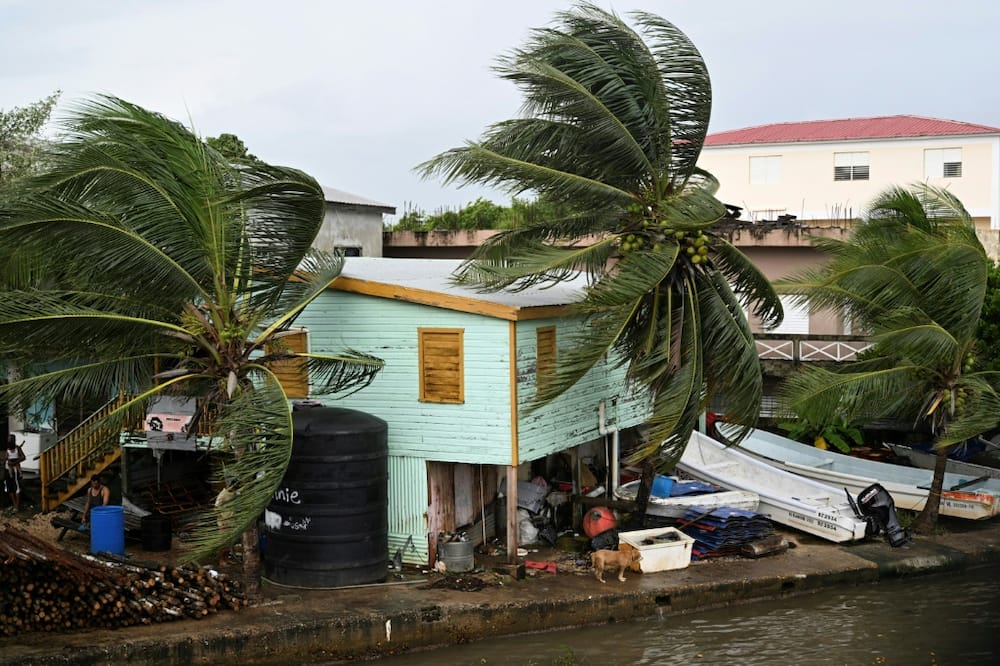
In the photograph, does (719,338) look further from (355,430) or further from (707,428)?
(707,428)

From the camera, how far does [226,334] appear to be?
14992 millimetres

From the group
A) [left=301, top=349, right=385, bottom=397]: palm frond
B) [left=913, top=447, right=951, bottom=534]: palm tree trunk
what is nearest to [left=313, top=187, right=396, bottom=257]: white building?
[left=301, top=349, right=385, bottom=397]: palm frond

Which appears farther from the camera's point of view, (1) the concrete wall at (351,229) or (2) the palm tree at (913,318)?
(1) the concrete wall at (351,229)

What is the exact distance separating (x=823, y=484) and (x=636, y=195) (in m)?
7.88

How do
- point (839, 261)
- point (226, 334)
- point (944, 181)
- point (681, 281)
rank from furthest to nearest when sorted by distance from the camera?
point (944, 181)
point (839, 261)
point (681, 281)
point (226, 334)

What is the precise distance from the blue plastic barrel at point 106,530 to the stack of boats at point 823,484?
1044 centimetres

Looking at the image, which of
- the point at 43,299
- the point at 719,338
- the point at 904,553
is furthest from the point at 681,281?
the point at 43,299

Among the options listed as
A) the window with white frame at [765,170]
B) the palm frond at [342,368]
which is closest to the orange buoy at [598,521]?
the palm frond at [342,368]

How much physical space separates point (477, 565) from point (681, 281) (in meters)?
5.39

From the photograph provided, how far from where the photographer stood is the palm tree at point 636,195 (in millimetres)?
16781

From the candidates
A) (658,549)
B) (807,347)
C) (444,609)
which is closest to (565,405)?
(658,549)

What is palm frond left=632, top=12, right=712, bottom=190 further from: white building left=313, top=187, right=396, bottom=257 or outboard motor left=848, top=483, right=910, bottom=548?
white building left=313, top=187, right=396, bottom=257

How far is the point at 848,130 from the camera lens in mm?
40500

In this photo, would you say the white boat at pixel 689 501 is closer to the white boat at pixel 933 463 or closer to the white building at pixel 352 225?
the white boat at pixel 933 463
